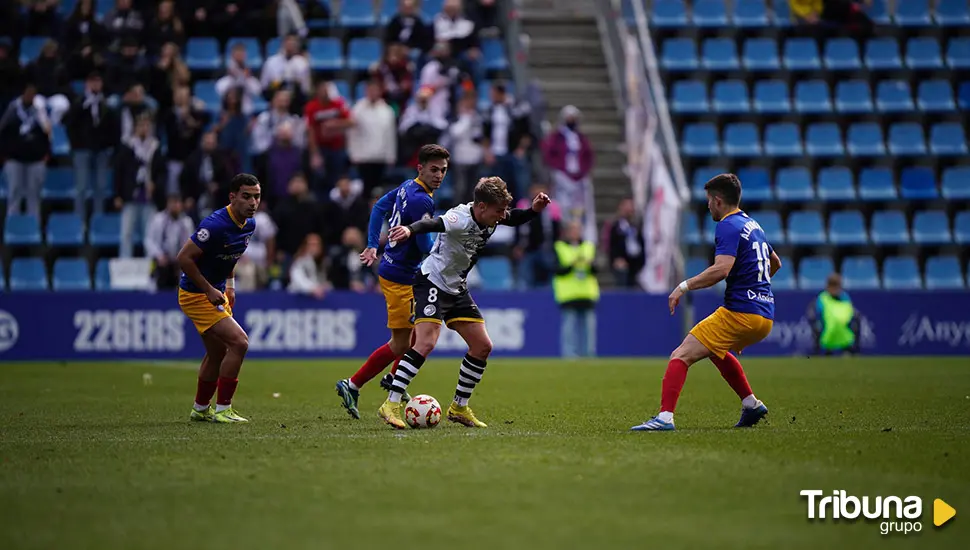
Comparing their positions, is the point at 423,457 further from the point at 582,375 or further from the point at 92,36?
the point at 92,36

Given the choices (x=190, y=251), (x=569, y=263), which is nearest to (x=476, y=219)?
(x=190, y=251)

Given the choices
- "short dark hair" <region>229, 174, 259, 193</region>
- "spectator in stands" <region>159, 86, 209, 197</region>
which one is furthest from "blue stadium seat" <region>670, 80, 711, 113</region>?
"short dark hair" <region>229, 174, 259, 193</region>

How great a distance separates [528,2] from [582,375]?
14.4 metres

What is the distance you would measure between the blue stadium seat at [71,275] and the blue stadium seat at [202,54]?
4657mm

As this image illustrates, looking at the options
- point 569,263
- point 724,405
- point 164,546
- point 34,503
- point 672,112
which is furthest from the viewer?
point 672,112

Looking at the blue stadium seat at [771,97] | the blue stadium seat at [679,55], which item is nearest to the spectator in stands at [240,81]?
the blue stadium seat at [679,55]

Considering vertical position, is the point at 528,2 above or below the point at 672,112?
above

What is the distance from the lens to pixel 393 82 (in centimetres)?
2388

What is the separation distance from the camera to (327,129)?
22.9 m

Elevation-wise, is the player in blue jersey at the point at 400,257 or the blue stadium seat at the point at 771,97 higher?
the blue stadium seat at the point at 771,97

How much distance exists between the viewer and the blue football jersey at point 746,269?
33.7ft

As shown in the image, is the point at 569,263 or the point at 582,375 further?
the point at 569,263

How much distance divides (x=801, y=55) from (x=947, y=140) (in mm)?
3377

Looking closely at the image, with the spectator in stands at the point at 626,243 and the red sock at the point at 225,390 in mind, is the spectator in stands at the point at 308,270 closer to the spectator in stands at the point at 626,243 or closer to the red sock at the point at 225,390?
the spectator in stands at the point at 626,243
